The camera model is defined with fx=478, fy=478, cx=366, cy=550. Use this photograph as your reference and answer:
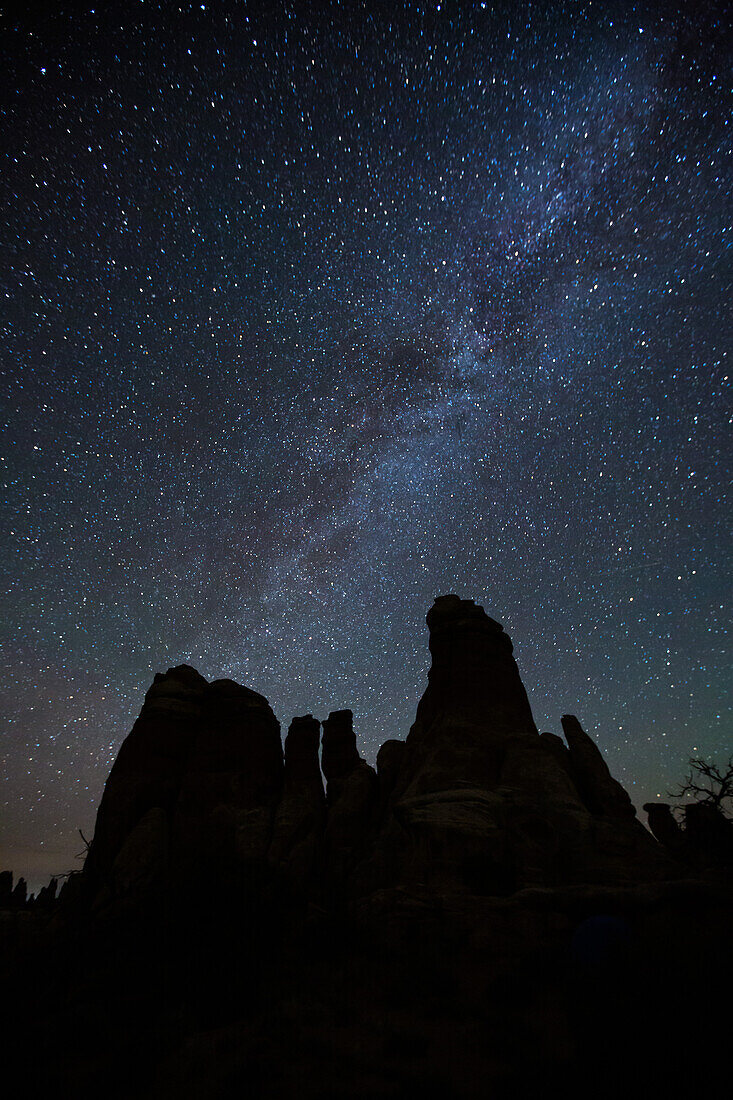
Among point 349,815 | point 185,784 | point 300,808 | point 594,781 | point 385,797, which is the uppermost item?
point 185,784

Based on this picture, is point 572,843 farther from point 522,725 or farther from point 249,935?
point 249,935

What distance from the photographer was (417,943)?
13688mm

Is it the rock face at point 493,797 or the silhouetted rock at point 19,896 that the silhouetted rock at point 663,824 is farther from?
the silhouetted rock at point 19,896

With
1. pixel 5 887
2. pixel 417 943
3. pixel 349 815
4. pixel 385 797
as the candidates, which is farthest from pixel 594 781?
pixel 5 887

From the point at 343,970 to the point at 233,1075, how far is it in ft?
17.6

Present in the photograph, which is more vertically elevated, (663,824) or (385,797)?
(385,797)

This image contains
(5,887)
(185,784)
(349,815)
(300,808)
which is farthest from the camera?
(5,887)

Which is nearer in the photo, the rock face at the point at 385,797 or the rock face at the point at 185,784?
the rock face at the point at 385,797

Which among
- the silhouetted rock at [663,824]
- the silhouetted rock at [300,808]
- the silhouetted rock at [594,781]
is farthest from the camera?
the silhouetted rock at [663,824]

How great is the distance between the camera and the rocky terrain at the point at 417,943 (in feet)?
27.9

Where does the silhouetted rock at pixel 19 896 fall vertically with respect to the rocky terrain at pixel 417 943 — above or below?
above

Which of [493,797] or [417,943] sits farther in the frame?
[493,797]

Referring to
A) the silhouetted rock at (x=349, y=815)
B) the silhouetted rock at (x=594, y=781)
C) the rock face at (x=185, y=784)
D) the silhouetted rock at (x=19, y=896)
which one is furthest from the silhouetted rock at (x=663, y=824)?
the silhouetted rock at (x=19, y=896)

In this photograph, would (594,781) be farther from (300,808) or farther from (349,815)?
(300,808)
